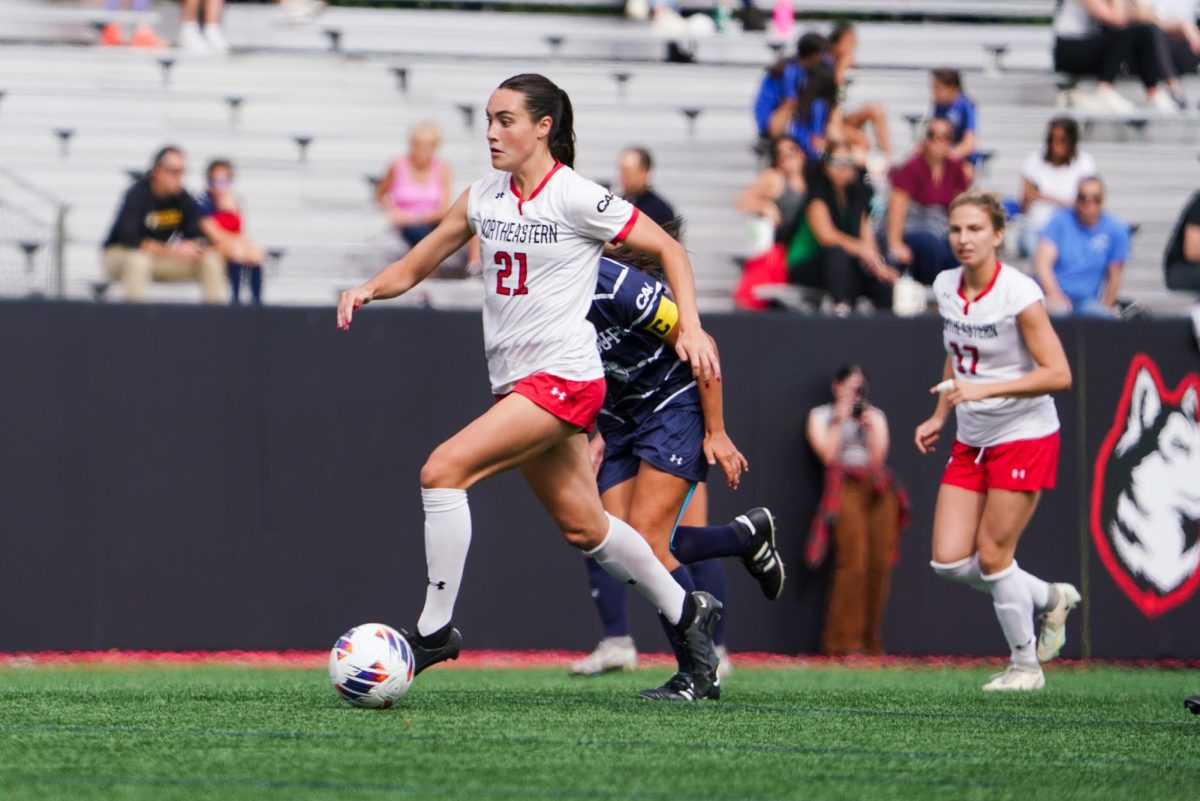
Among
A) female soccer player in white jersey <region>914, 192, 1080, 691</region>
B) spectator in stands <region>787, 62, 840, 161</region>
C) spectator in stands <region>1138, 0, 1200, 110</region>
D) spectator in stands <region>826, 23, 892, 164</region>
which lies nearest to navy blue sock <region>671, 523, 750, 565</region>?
female soccer player in white jersey <region>914, 192, 1080, 691</region>

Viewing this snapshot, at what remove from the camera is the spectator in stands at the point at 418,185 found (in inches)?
551

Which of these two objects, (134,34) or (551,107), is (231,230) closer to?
(134,34)

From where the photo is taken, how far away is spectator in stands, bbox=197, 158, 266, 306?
44.1 ft

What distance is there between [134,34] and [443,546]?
1141 centimetres

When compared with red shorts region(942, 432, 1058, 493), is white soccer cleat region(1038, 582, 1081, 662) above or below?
below

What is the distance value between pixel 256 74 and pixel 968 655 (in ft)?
27.3

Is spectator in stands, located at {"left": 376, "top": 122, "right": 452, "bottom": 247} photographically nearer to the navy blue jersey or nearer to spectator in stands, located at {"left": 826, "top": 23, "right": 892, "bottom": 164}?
spectator in stands, located at {"left": 826, "top": 23, "right": 892, "bottom": 164}

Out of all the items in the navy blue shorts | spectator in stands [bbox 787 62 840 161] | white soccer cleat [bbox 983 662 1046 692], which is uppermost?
spectator in stands [bbox 787 62 840 161]

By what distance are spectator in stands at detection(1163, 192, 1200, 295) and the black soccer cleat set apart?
693 cm

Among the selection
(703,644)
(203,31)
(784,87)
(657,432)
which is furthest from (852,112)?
(703,644)

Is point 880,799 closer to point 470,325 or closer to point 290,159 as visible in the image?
point 470,325

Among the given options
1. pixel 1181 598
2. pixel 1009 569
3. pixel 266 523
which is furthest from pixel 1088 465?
pixel 266 523

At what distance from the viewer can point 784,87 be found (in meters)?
15.0

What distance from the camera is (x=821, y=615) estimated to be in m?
12.1
